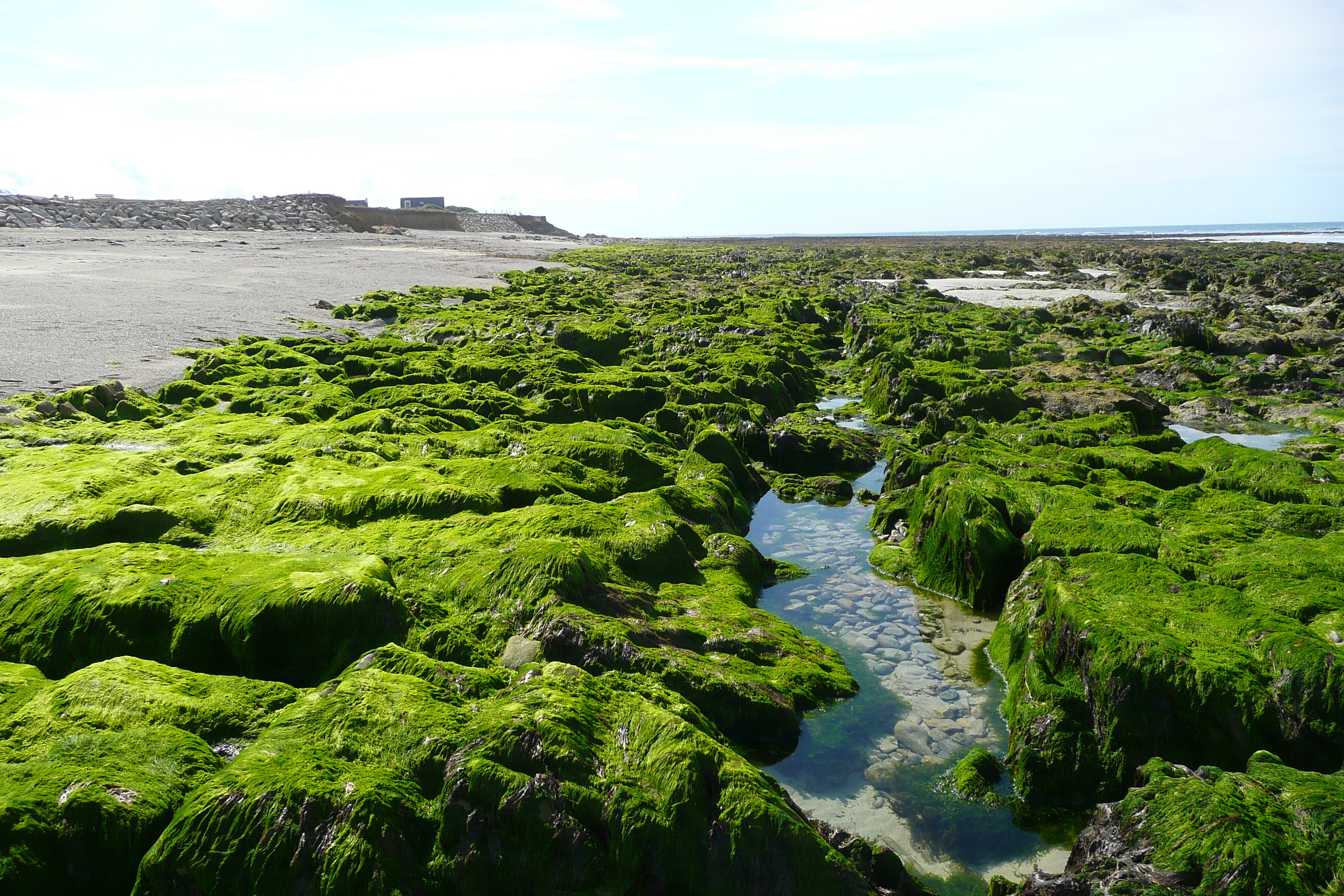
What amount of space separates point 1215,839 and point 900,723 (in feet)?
8.47

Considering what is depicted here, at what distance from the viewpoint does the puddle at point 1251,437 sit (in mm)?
13750

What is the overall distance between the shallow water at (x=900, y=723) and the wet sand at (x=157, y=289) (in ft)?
38.7

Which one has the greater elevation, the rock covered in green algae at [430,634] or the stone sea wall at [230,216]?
the stone sea wall at [230,216]

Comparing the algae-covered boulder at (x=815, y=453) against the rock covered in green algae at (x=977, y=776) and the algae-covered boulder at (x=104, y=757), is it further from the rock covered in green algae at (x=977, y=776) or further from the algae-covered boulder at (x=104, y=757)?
the algae-covered boulder at (x=104, y=757)

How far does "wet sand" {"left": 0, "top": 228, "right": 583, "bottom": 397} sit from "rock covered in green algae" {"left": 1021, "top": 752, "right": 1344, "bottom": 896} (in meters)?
14.4

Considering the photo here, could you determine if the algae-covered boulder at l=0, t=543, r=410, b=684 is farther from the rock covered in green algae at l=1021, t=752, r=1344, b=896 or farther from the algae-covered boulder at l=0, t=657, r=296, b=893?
the rock covered in green algae at l=1021, t=752, r=1344, b=896

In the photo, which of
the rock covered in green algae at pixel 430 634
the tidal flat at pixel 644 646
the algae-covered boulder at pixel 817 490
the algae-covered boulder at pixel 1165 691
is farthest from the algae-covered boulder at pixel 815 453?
the algae-covered boulder at pixel 1165 691

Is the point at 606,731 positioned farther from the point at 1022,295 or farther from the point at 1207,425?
the point at 1022,295

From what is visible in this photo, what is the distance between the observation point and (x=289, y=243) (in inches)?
1944

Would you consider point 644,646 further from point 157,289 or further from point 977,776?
point 157,289

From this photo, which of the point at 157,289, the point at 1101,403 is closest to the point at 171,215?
the point at 157,289

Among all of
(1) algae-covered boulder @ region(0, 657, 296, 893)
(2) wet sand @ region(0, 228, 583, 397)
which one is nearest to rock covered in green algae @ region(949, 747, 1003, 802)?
(1) algae-covered boulder @ region(0, 657, 296, 893)

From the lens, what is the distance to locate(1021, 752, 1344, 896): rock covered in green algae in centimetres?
359

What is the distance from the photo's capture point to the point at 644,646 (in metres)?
5.75
